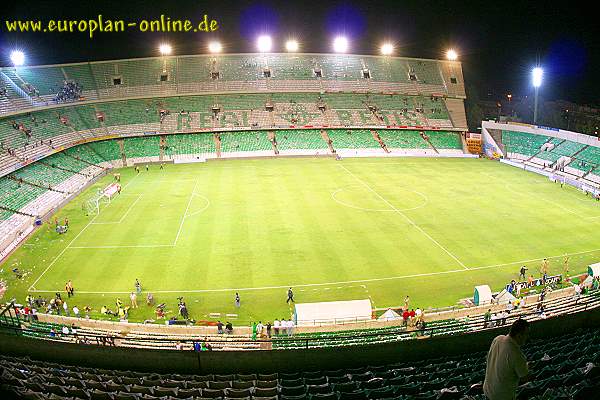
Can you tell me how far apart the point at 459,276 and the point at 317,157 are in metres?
38.9

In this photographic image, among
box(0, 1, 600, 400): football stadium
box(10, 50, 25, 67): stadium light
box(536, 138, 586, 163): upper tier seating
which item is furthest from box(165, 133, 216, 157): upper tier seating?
box(536, 138, 586, 163): upper tier seating

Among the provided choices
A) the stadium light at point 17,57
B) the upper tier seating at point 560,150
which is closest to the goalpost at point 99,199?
the stadium light at point 17,57

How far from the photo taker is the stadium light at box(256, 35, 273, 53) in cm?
7331

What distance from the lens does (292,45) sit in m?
76.4

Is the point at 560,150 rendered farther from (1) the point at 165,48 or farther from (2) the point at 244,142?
(1) the point at 165,48

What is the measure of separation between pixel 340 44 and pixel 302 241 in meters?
55.4

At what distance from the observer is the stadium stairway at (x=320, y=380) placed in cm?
866

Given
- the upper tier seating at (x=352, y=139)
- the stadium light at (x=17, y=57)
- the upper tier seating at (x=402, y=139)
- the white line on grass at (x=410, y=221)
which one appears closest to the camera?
the white line on grass at (x=410, y=221)

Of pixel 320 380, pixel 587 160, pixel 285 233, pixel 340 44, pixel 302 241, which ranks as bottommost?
pixel 320 380

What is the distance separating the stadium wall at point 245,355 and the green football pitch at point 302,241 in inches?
412

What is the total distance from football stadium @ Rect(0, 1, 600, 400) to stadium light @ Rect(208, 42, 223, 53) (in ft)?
1.57

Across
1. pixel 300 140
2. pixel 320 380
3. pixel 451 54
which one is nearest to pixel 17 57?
pixel 300 140

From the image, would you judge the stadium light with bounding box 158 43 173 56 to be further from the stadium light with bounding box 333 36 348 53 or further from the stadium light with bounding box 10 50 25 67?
the stadium light with bounding box 333 36 348 53

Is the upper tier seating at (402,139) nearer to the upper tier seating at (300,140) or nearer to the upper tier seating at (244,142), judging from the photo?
the upper tier seating at (300,140)
